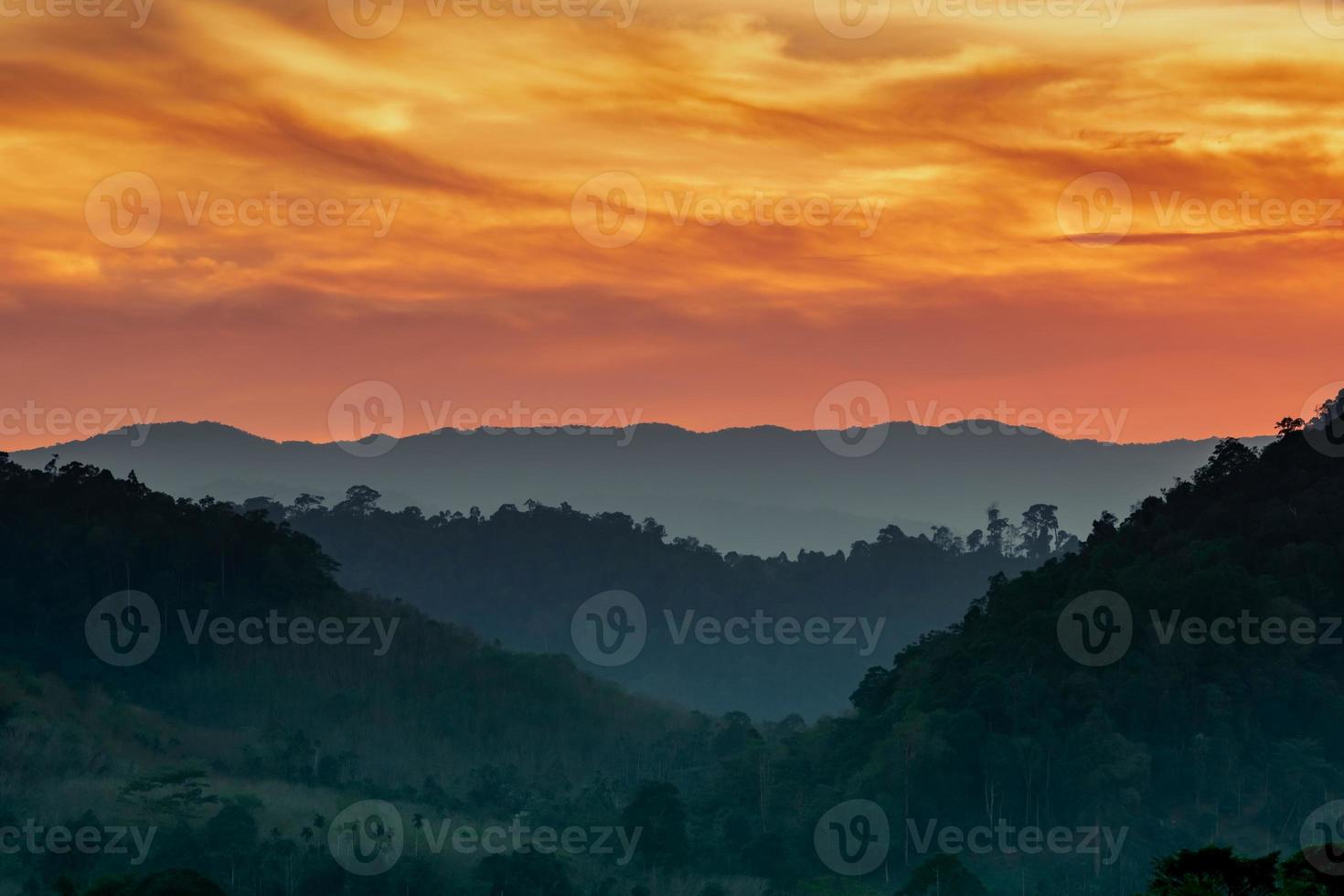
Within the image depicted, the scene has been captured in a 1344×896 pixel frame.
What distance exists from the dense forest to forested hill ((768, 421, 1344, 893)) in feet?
0.46

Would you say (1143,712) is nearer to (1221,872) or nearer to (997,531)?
(1221,872)

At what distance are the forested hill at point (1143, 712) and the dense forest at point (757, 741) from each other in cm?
14

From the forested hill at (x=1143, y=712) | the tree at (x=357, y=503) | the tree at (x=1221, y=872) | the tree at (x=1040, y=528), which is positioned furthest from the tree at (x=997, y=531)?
the tree at (x=1221, y=872)

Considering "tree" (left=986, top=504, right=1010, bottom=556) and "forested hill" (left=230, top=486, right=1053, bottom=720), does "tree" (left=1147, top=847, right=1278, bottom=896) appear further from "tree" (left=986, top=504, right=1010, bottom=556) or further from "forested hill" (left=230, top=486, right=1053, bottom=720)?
"tree" (left=986, top=504, right=1010, bottom=556)

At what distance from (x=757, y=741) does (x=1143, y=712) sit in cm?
2098

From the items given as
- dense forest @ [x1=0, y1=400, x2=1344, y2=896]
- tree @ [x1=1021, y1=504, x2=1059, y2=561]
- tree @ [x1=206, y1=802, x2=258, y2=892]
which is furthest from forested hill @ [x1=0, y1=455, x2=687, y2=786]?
tree @ [x1=1021, y1=504, x2=1059, y2=561]

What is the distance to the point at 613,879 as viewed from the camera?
63688mm

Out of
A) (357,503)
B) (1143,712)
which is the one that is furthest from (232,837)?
(357,503)

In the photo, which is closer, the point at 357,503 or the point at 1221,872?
the point at 1221,872

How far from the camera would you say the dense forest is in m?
64.2

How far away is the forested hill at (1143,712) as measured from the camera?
6844 centimetres

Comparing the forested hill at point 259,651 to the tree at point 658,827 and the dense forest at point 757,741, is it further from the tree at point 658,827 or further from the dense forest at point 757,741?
the tree at point 658,827

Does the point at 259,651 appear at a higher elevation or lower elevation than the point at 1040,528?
lower

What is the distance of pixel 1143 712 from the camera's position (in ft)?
238
